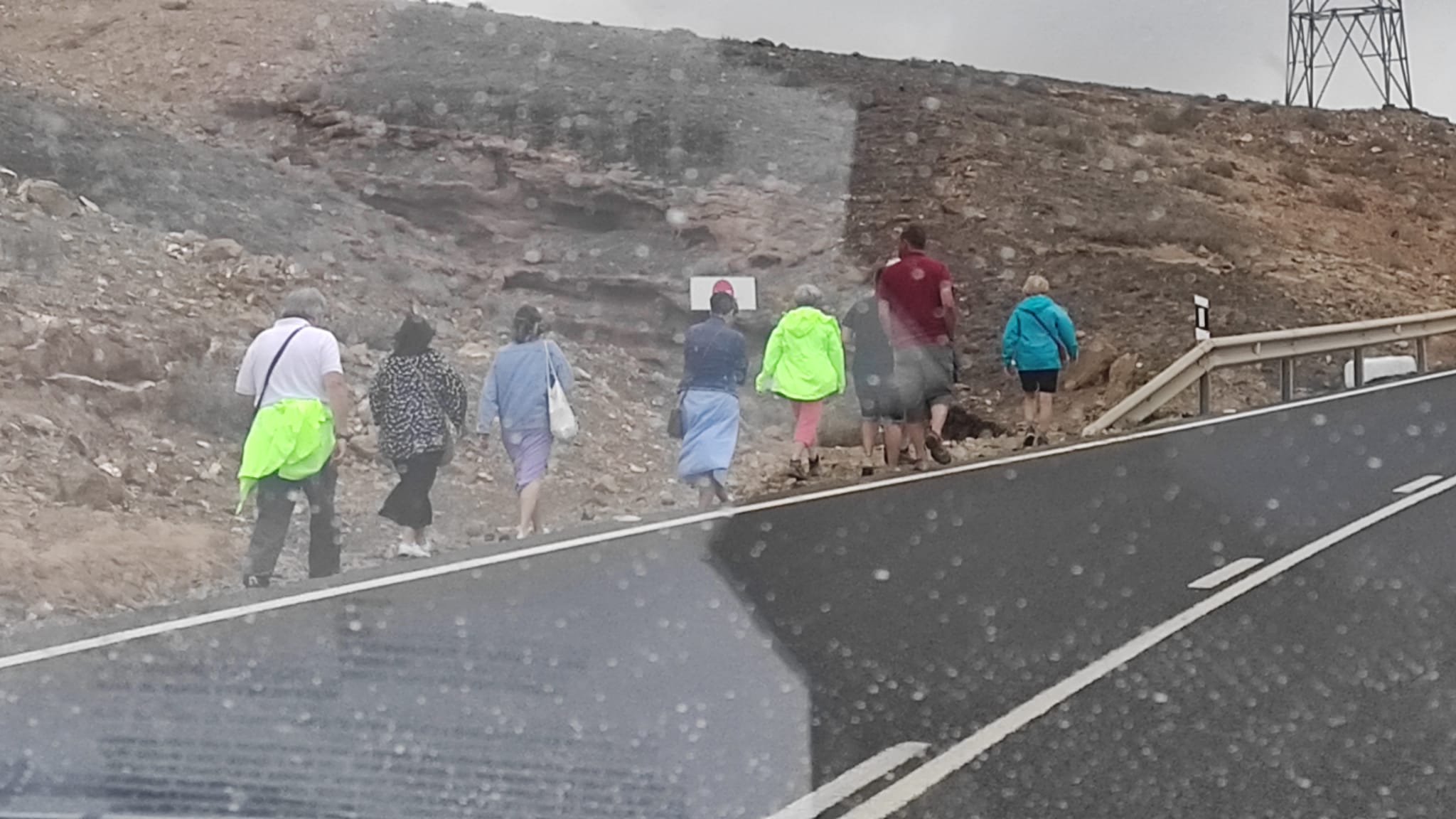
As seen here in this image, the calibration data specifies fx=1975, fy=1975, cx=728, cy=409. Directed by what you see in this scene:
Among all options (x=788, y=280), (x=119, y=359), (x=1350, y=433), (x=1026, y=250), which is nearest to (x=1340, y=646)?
(x=1350, y=433)

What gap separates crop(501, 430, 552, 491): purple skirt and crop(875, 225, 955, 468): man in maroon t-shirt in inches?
147

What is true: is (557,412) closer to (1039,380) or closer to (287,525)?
(287,525)

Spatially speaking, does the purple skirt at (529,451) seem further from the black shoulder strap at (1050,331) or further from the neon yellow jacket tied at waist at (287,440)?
the black shoulder strap at (1050,331)

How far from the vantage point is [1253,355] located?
20734mm

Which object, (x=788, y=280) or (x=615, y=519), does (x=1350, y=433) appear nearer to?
(x=615, y=519)

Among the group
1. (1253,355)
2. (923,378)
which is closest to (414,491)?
(923,378)

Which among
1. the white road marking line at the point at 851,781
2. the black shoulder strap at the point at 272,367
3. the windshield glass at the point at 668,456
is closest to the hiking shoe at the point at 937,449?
the windshield glass at the point at 668,456

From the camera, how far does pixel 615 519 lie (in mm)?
13477

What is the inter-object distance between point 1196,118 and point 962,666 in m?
40.9

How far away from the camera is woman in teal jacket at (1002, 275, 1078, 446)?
1836 centimetres

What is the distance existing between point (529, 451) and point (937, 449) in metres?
5.01

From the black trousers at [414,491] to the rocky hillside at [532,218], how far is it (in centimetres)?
167

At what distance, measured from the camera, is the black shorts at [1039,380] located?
18.4 meters

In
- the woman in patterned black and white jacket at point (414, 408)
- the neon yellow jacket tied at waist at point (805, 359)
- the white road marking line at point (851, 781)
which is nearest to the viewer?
the white road marking line at point (851, 781)
